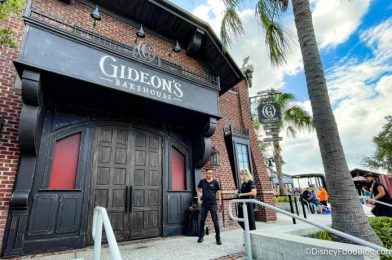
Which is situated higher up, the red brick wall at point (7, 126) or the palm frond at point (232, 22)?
the palm frond at point (232, 22)

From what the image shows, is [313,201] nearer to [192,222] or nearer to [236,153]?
[236,153]

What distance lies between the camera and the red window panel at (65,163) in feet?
15.3

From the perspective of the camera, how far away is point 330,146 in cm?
367

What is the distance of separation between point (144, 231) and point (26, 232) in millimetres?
2414

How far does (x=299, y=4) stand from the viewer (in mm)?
4461

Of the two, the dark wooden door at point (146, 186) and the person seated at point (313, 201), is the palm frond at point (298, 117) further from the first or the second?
the dark wooden door at point (146, 186)

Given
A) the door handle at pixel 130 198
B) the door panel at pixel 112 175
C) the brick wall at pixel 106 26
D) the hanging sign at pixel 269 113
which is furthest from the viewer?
the hanging sign at pixel 269 113

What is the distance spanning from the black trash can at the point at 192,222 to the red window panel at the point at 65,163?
3.03 meters

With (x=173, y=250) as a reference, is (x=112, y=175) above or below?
above

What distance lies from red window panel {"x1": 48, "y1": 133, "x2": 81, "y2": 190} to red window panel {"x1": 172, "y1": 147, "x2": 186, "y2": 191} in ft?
8.68

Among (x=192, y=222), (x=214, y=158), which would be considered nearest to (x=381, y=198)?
(x=214, y=158)

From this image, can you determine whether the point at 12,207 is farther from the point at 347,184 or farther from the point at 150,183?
the point at 347,184

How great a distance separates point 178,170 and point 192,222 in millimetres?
1566

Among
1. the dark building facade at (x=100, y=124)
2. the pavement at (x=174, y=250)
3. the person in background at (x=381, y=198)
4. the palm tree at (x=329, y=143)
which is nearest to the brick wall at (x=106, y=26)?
the dark building facade at (x=100, y=124)
